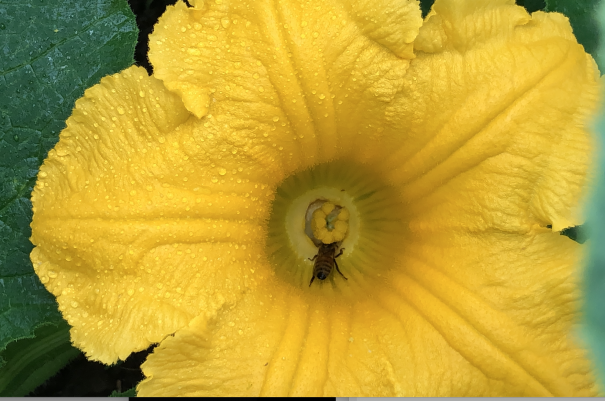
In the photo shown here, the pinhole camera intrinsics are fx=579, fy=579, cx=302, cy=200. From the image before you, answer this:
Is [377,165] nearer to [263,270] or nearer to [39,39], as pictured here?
[263,270]

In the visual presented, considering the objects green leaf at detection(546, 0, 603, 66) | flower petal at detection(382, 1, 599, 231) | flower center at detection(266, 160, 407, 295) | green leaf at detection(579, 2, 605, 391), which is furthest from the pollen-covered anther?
green leaf at detection(546, 0, 603, 66)

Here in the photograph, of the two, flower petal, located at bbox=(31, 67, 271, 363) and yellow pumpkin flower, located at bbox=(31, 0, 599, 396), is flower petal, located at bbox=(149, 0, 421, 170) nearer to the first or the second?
yellow pumpkin flower, located at bbox=(31, 0, 599, 396)

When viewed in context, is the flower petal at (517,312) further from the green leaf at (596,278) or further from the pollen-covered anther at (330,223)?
the pollen-covered anther at (330,223)

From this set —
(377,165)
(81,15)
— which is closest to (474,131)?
(377,165)

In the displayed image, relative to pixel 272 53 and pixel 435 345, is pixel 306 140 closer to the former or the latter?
pixel 272 53

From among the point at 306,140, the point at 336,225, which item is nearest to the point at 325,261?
the point at 336,225

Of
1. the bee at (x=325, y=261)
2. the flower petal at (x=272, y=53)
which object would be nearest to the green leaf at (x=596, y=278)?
the flower petal at (x=272, y=53)
